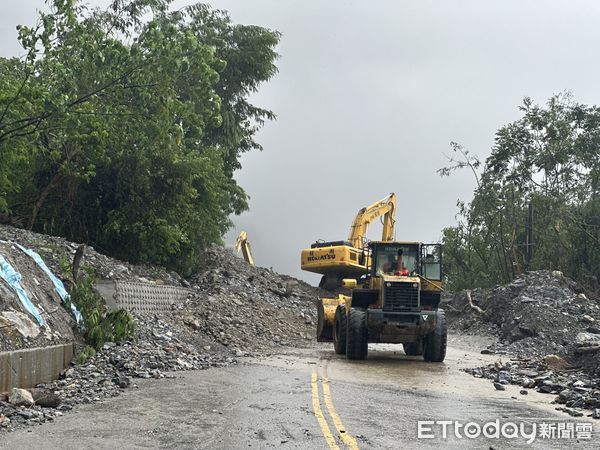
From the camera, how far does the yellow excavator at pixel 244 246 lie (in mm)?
50062

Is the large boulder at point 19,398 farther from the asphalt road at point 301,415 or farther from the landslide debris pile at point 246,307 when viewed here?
the landslide debris pile at point 246,307

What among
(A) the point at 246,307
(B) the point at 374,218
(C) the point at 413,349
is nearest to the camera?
(C) the point at 413,349

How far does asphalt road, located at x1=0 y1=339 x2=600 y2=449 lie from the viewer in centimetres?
858

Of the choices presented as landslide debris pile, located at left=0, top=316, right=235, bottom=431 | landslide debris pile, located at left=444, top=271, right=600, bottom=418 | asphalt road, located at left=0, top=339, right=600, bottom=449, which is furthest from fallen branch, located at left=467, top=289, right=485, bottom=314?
asphalt road, located at left=0, top=339, right=600, bottom=449

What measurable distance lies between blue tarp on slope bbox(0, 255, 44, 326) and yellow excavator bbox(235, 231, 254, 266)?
117 feet

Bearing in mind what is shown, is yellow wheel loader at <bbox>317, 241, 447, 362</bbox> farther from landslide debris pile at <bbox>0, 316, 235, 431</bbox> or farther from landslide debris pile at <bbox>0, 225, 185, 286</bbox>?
landslide debris pile at <bbox>0, 225, 185, 286</bbox>

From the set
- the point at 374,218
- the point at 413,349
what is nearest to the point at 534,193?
the point at 374,218

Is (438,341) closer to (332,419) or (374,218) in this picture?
(332,419)

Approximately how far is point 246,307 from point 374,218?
13897mm

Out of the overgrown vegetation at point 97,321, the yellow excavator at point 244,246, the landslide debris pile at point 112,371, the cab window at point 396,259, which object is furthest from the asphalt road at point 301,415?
the yellow excavator at point 244,246

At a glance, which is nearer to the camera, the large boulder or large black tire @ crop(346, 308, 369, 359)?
the large boulder

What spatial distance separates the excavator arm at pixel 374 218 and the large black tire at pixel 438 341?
20.6m

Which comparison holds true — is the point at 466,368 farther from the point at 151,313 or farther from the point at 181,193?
the point at 181,193

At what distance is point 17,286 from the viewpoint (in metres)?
14.0
